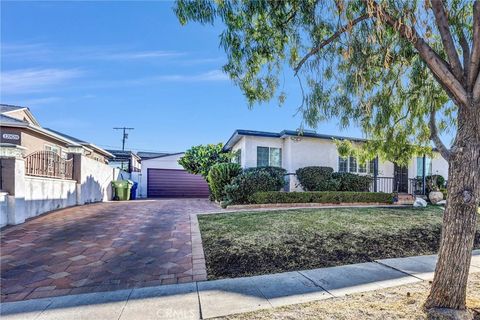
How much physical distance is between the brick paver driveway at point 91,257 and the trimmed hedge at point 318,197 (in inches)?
172

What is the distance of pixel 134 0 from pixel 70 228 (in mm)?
5987

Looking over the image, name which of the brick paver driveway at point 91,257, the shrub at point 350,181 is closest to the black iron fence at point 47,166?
the brick paver driveway at point 91,257

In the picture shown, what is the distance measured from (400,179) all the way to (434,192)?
258 centimetres

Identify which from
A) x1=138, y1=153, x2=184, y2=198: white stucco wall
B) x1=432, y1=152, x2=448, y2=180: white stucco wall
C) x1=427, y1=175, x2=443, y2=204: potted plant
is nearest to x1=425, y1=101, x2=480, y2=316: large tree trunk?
x1=427, y1=175, x2=443, y2=204: potted plant

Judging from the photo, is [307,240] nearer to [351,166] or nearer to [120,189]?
[351,166]

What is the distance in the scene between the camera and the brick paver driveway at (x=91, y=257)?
3.87m

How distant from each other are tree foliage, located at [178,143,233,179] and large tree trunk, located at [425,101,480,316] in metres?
13.6

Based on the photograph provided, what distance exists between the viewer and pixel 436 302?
3004 millimetres

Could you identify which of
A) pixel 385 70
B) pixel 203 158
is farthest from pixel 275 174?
pixel 385 70

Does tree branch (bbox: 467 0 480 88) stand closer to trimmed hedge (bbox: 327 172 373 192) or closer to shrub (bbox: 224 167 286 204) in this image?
shrub (bbox: 224 167 286 204)

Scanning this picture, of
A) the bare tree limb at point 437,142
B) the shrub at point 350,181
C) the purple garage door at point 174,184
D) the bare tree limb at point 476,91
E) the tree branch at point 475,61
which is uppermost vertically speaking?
the tree branch at point 475,61

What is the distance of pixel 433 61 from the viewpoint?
327 centimetres

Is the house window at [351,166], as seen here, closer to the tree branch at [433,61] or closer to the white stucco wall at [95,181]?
the tree branch at [433,61]

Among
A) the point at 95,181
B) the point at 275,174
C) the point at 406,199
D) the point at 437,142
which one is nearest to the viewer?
the point at 437,142
